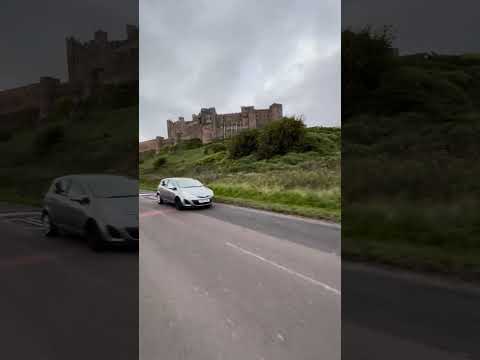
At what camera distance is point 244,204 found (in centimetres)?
385

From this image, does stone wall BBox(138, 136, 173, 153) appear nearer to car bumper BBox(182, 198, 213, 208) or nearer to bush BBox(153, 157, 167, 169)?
bush BBox(153, 157, 167, 169)

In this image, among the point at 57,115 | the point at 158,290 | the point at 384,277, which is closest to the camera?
the point at 57,115

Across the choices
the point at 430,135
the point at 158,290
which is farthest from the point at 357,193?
the point at 158,290

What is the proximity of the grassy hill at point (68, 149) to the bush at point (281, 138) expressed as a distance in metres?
3.04

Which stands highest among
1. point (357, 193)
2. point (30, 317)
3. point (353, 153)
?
point (353, 153)

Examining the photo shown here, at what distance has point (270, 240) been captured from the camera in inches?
143

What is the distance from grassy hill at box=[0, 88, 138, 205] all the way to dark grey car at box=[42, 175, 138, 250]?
0.05 meters

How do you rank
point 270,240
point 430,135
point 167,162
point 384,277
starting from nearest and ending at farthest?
1. point 430,135
2. point 384,277
3. point 270,240
4. point 167,162

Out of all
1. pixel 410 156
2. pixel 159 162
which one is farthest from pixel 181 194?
pixel 410 156

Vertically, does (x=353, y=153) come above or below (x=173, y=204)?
above

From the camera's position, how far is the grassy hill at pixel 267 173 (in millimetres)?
3742

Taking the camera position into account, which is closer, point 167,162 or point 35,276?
point 35,276

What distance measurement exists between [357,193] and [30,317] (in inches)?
72.7

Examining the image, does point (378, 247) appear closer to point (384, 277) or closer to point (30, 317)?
point (384, 277)
